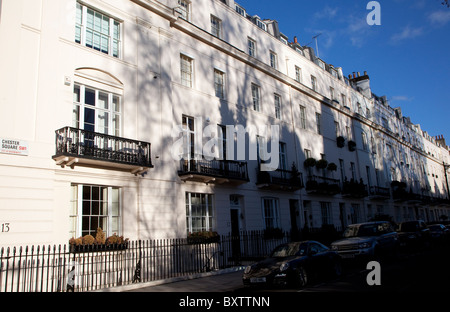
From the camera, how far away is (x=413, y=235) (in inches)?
846

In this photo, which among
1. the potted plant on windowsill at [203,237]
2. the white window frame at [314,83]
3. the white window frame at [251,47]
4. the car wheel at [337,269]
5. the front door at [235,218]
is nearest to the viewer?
the car wheel at [337,269]

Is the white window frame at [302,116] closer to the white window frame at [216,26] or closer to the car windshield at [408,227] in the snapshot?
the white window frame at [216,26]

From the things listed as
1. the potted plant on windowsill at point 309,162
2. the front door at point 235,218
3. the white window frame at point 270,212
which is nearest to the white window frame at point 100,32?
the front door at point 235,218

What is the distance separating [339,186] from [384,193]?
371 inches

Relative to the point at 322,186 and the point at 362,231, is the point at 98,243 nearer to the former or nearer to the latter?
the point at 362,231

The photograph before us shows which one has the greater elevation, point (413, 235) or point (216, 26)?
point (216, 26)

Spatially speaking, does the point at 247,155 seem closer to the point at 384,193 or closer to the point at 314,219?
the point at 314,219

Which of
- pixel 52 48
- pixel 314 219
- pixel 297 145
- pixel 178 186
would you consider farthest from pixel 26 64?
pixel 314 219

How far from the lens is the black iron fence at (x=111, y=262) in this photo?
428 inches

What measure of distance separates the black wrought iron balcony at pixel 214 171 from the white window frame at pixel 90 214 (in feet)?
11.7

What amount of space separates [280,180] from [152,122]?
976cm

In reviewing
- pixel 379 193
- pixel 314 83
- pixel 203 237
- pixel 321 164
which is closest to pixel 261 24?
pixel 314 83

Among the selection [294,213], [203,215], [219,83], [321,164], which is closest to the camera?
[203,215]
